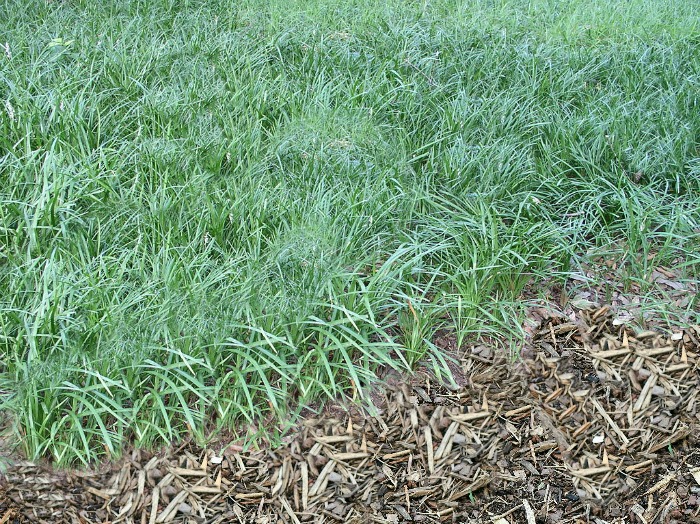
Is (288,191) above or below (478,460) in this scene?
above

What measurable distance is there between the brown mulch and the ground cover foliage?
0.47 ft

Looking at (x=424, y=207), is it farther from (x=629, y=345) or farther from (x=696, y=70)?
(x=696, y=70)

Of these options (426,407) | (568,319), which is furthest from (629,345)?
(426,407)

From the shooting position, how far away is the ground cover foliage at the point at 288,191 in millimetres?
2945

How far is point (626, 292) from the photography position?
3.58 meters

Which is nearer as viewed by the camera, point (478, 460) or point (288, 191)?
point (478, 460)

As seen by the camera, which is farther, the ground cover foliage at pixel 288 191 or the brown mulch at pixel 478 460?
the ground cover foliage at pixel 288 191

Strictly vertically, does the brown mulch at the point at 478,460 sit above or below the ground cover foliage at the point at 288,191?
below

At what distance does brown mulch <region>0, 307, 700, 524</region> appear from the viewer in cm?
278

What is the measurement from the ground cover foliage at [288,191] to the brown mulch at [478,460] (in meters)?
0.14

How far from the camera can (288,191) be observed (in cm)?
371

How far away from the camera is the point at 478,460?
2.99 m

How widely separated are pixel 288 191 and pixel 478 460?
156cm

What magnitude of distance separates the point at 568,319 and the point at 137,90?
8.82ft
